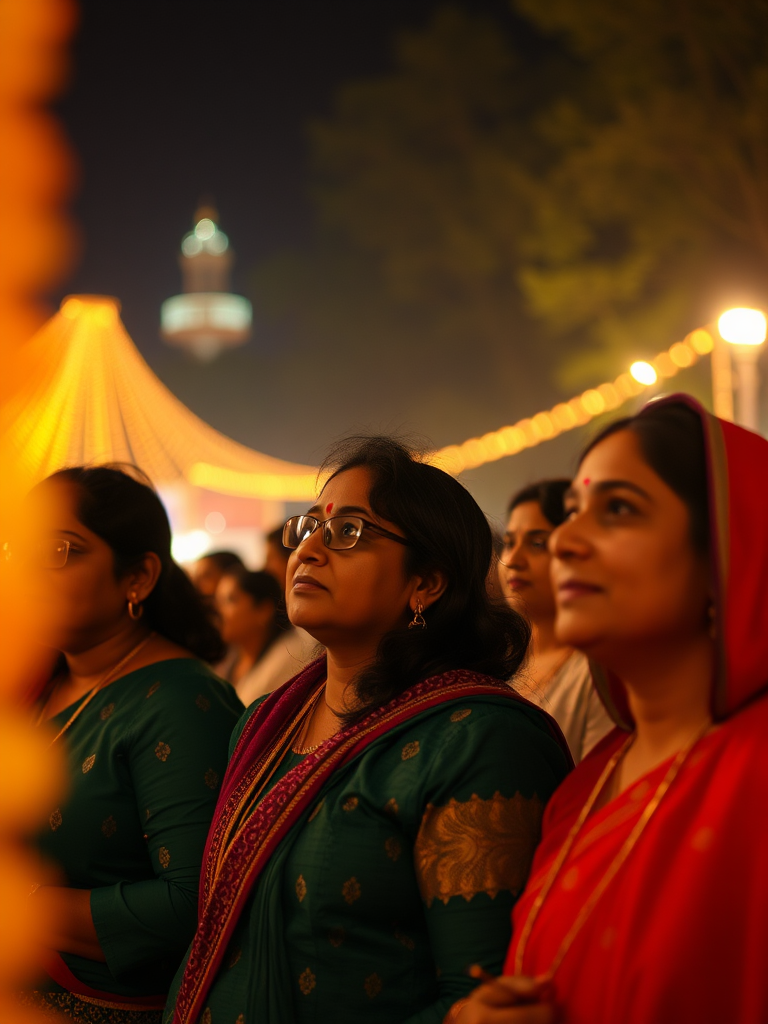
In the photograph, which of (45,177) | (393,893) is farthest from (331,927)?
(45,177)

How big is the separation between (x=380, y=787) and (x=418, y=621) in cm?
32

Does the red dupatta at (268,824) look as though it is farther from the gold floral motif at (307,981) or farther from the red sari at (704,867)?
the red sari at (704,867)

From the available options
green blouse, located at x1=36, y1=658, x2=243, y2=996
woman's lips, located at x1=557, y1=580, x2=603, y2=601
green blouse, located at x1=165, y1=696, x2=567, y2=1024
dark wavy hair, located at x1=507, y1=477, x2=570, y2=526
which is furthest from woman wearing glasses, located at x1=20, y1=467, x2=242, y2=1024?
dark wavy hair, located at x1=507, y1=477, x2=570, y2=526

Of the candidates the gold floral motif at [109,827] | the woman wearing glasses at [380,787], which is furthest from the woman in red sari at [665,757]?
the gold floral motif at [109,827]

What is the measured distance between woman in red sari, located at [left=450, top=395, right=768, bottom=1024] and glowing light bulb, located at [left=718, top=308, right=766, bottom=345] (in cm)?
432

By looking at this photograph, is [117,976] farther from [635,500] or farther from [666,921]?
[635,500]

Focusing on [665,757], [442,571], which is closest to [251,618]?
[442,571]

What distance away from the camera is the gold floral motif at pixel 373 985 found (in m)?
1.28

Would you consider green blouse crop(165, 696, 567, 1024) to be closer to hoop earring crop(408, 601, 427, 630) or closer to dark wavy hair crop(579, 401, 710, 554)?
hoop earring crop(408, 601, 427, 630)

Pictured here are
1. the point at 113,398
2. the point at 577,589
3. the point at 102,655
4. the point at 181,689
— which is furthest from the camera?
the point at 113,398

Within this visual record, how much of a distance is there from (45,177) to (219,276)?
51.7 metres

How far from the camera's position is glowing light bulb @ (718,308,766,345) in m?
5.15

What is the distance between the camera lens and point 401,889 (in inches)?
50.7

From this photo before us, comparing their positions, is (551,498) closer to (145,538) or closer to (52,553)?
(145,538)
